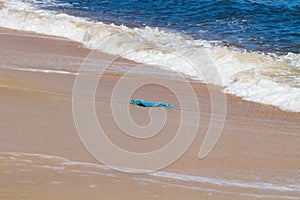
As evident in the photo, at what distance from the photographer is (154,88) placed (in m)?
7.50

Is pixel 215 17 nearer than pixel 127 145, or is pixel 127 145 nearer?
pixel 127 145

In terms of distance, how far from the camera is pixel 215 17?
Result: 574 inches

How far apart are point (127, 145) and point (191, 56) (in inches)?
202

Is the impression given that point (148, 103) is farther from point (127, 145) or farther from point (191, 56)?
point (191, 56)

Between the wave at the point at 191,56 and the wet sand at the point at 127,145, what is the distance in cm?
55

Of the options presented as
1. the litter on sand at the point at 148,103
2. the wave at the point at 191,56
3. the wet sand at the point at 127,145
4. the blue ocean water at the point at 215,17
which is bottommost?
the wet sand at the point at 127,145

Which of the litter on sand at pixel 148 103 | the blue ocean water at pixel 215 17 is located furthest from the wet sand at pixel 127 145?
the blue ocean water at pixel 215 17

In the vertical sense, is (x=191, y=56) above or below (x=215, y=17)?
below

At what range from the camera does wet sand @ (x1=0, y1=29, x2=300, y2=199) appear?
13.1 feet

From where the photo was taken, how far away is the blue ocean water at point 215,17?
11930mm

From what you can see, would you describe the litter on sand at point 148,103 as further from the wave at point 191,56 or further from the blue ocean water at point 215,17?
the blue ocean water at point 215,17

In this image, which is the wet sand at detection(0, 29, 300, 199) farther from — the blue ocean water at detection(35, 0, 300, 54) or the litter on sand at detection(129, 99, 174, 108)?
the blue ocean water at detection(35, 0, 300, 54)

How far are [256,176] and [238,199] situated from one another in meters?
0.59

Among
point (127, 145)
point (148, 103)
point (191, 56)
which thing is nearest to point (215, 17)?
point (191, 56)
